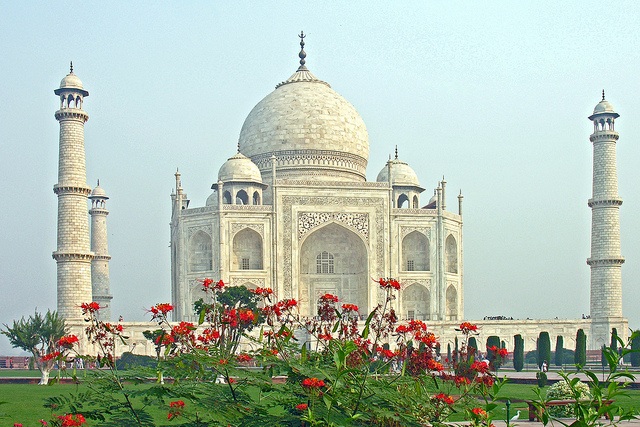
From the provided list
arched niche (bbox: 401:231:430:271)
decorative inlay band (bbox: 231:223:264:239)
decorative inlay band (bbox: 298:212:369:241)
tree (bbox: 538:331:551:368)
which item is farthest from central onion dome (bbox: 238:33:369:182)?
tree (bbox: 538:331:551:368)

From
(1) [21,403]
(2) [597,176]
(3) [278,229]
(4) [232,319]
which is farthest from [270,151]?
(4) [232,319]

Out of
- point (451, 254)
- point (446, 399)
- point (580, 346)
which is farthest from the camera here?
point (451, 254)

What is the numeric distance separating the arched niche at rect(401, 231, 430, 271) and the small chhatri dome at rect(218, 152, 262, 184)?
18.8 ft

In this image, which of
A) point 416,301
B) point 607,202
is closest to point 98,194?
point 416,301

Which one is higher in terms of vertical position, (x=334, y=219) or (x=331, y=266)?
(x=334, y=219)

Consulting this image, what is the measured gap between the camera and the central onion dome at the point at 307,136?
118 feet

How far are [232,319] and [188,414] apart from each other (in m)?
1.58

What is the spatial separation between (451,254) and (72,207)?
13908 millimetres

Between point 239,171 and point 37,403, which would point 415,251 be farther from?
point 37,403

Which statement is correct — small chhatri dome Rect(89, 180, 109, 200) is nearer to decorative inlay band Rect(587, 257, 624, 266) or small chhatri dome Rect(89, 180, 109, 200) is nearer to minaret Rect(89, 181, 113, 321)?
minaret Rect(89, 181, 113, 321)

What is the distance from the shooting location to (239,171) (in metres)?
33.9

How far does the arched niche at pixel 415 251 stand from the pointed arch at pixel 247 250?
17.2ft

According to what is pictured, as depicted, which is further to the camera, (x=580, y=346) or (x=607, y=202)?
(x=607, y=202)

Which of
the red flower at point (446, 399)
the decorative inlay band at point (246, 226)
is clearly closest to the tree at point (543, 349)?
the decorative inlay band at point (246, 226)
